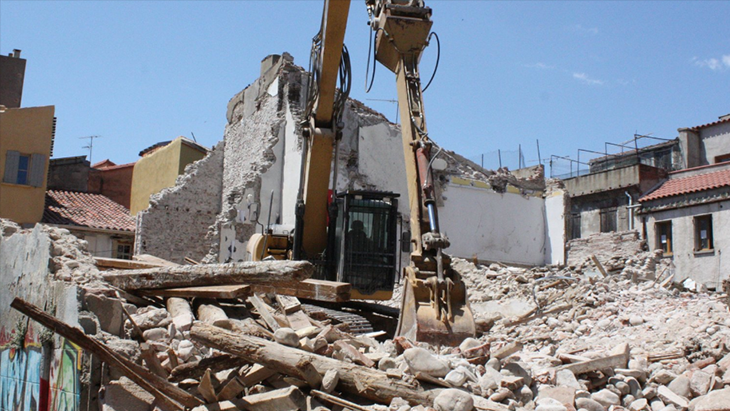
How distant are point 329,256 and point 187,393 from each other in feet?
19.1

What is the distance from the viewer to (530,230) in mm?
24297

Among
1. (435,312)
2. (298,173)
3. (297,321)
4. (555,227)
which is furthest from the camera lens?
(555,227)

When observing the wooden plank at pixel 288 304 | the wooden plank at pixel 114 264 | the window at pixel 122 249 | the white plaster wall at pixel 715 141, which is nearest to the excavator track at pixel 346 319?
the wooden plank at pixel 288 304

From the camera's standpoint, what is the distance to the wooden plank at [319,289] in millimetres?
6620

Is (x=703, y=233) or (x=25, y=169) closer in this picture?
(x=25, y=169)

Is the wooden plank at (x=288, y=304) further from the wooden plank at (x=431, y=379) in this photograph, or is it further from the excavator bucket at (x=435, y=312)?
the wooden plank at (x=431, y=379)

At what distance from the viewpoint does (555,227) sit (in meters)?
24.6

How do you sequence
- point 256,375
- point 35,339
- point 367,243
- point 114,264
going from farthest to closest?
point 367,243
point 114,264
point 35,339
point 256,375

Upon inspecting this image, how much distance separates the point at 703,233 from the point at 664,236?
4.93 ft

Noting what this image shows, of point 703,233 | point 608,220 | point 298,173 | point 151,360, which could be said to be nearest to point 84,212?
point 298,173

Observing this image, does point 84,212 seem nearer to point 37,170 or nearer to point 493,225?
point 37,170

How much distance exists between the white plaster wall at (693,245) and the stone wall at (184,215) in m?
15.1

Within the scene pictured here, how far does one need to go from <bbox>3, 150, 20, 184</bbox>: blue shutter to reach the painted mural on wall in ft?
48.3

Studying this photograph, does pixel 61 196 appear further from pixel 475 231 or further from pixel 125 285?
pixel 125 285
